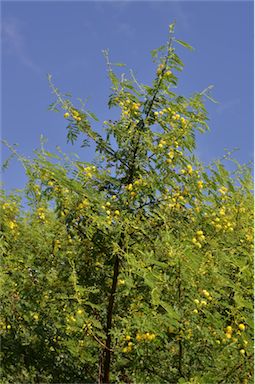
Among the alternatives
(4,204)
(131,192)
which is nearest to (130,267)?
(131,192)

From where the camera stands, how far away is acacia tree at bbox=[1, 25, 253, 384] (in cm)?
462

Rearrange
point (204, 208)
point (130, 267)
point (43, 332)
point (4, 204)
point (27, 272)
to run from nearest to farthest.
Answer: point (130, 267) < point (204, 208) < point (43, 332) < point (27, 272) < point (4, 204)

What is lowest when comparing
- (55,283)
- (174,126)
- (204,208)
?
(55,283)


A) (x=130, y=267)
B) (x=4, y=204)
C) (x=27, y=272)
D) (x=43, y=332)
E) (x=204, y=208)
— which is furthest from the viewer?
(x=4, y=204)

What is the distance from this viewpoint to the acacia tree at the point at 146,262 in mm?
4621

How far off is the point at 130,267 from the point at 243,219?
1810 mm

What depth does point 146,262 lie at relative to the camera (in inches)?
173

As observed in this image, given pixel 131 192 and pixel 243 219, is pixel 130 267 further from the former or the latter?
pixel 243 219

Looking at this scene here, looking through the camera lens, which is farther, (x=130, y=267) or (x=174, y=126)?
(x=174, y=126)

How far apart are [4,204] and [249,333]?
3.95 meters

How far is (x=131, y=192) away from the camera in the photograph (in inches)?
198

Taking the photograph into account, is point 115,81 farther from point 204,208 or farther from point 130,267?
point 130,267

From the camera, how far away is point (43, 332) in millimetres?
5742

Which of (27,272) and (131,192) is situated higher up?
(131,192)
